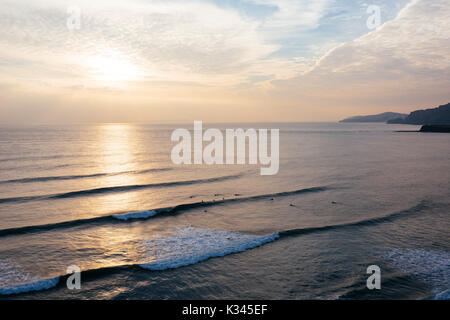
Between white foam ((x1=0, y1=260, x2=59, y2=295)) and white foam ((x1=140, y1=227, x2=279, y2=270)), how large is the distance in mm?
3982

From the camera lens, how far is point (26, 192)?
27234mm

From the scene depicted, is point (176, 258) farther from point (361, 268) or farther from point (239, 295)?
point (361, 268)

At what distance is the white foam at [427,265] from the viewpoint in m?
11.6

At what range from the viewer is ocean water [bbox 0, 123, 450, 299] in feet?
38.1

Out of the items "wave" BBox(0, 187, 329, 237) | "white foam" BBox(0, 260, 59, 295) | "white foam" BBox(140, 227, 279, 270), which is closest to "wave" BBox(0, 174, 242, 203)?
"wave" BBox(0, 187, 329, 237)

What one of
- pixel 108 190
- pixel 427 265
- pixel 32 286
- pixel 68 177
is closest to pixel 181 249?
pixel 32 286

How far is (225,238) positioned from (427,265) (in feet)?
33.5

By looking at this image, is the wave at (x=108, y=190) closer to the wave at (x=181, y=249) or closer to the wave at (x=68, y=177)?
the wave at (x=68, y=177)

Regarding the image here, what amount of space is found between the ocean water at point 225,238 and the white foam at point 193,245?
65 millimetres

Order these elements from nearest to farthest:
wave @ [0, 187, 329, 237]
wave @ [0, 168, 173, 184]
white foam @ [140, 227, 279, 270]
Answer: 1. white foam @ [140, 227, 279, 270]
2. wave @ [0, 187, 329, 237]
3. wave @ [0, 168, 173, 184]

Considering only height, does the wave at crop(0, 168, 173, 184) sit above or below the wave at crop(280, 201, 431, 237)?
above

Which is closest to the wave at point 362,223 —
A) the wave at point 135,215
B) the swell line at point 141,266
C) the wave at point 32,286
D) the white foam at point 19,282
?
the swell line at point 141,266

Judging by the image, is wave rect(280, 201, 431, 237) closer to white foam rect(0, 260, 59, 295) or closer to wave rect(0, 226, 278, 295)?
wave rect(0, 226, 278, 295)

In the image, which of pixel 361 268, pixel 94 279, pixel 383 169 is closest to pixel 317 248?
pixel 361 268
